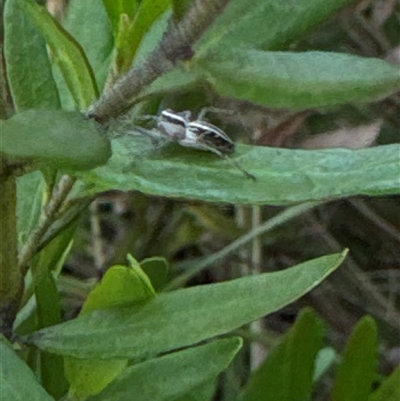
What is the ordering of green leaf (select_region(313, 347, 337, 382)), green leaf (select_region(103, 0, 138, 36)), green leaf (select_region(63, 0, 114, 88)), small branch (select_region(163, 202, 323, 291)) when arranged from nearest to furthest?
green leaf (select_region(103, 0, 138, 36))
green leaf (select_region(63, 0, 114, 88))
green leaf (select_region(313, 347, 337, 382))
small branch (select_region(163, 202, 323, 291))

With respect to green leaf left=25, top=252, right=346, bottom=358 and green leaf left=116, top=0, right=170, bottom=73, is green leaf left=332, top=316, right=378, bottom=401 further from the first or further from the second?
green leaf left=116, top=0, right=170, bottom=73

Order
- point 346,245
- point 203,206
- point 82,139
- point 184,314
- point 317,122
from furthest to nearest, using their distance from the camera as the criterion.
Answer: point 346,245, point 317,122, point 203,206, point 184,314, point 82,139

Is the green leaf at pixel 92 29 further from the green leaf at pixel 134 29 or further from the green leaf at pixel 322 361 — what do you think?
the green leaf at pixel 322 361

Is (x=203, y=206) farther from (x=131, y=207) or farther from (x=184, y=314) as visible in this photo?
(x=184, y=314)

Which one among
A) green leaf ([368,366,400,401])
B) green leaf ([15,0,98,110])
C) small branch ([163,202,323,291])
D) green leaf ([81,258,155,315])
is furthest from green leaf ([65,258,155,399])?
small branch ([163,202,323,291])

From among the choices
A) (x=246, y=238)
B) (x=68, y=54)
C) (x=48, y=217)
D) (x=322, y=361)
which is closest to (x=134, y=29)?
(x=68, y=54)

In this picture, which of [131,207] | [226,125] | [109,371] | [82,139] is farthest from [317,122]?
[82,139]
